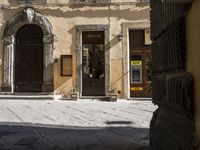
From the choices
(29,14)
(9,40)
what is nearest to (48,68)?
(9,40)

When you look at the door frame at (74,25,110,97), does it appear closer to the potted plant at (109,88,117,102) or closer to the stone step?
the potted plant at (109,88,117,102)

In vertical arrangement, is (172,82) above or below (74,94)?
above

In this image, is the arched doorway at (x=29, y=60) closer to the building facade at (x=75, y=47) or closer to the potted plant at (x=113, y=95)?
the building facade at (x=75, y=47)

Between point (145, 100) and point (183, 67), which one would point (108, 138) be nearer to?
point (183, 67)

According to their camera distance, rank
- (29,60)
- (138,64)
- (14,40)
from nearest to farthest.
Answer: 1. (138,64)
2. (14,40)
3. (29,60)

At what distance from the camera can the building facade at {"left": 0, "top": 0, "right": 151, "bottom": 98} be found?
69.1 feet

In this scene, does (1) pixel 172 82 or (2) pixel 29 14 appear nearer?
(1) pixel 172 82

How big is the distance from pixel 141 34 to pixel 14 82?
718 centimetres

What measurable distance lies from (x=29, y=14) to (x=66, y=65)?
3448 mm

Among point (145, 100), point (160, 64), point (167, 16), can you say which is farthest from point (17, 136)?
point (145, 100)

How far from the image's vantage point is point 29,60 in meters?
21.8

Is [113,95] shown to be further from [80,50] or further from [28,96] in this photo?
[28,96]

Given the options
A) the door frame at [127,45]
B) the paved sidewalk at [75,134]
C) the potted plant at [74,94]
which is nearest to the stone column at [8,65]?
the potted plant at [74,94]

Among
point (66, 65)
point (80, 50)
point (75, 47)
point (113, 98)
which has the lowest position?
point (113, 98)
